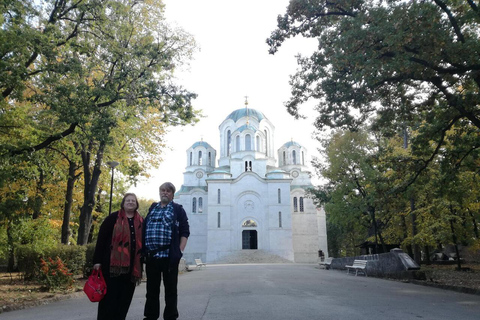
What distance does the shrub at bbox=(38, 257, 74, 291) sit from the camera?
33.1 ft

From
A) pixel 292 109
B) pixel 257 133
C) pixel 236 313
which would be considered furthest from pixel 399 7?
pixel 257 133

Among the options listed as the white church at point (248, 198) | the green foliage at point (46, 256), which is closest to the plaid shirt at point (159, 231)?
the green foliage at point (46, 256)

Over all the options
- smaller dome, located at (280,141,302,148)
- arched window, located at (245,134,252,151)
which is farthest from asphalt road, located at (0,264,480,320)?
smaller dome, located at (280,141,302,148)

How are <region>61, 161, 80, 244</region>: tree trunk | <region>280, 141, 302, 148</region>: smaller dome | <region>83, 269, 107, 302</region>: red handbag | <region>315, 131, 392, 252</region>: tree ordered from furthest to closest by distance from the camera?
<region>280, 141, 302, 148</region>: smaller dome, <region>315, 131, 392, 252</region>: tree, <region>61, 161, 80, 244</region>: tree trunk, <region>83, 269, 107, 302</region>: red handbag

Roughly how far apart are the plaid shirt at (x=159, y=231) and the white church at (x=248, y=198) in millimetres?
39299

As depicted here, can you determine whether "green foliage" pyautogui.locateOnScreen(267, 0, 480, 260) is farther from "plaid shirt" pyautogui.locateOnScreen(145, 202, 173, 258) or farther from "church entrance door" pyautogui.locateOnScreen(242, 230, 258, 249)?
"church entrance door" pyautogui.locateOnScreen(242, 230, 258, 249)

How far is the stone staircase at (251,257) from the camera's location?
41.2 metres

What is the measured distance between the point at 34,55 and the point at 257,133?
39664 mm

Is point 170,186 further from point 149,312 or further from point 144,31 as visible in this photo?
point 144,31

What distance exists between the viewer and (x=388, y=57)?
884cm

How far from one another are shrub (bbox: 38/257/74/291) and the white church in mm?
33340

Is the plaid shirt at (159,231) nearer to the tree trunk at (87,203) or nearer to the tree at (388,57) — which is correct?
the tree at (388,57)

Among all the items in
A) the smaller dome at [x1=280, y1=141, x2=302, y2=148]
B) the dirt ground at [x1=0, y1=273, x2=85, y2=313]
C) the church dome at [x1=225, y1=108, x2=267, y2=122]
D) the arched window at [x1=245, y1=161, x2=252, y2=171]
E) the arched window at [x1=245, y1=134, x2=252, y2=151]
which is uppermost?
the church dome at [x1=225, y1=108, x2=267, y2=122]

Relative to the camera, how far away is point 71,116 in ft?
33.0
